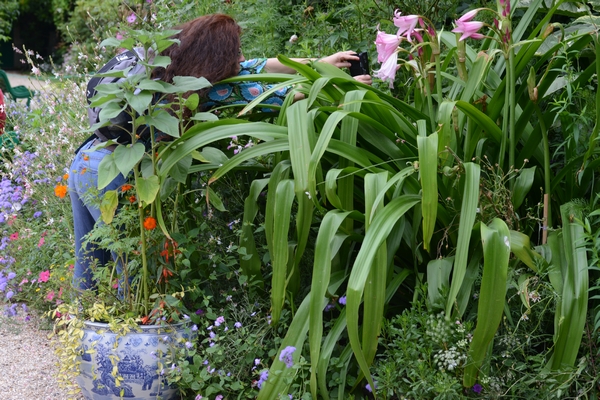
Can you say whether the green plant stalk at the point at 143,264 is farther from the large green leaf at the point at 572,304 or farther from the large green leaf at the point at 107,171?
the large green leaf at the point at 572,304

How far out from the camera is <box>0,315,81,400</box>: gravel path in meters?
2.81

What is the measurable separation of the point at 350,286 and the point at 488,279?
40cm

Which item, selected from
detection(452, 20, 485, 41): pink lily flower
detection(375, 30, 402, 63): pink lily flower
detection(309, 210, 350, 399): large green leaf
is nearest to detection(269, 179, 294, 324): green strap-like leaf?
detection(309, 210, 350, 399): large green leaf

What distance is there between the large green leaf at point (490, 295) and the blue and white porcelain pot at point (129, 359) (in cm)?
101

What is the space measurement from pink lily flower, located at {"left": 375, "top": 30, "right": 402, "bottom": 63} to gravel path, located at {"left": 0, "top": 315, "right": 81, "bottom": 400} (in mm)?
1715

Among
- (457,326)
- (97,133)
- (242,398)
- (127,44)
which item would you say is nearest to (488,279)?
(457,326)

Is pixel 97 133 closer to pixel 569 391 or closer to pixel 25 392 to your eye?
pixel 25 392

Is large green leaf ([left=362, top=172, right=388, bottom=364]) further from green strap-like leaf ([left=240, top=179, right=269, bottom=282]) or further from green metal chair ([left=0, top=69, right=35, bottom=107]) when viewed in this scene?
green metal chair ([left=0, top=69, right=35, bottom=107])

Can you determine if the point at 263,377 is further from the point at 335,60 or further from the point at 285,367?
the point at 335,60

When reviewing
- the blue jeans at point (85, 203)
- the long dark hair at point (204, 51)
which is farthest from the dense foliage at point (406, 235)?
the long dark hair at point (204, 51)

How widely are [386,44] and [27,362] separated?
2162 mm

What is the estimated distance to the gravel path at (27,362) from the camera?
9.21 feet

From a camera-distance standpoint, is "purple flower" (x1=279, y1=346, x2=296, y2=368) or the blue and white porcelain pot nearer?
"purple flower" (x1=279, y1=346, x2=296, y2=368)

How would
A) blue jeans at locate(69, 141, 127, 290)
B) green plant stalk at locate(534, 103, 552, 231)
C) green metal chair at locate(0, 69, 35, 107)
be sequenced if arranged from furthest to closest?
green metal chair at locate(0, 69, 35, 107), blue jeans at locate(69, 141, 127, 290), green plant stalk at locate(534, 103, 552, 231)
